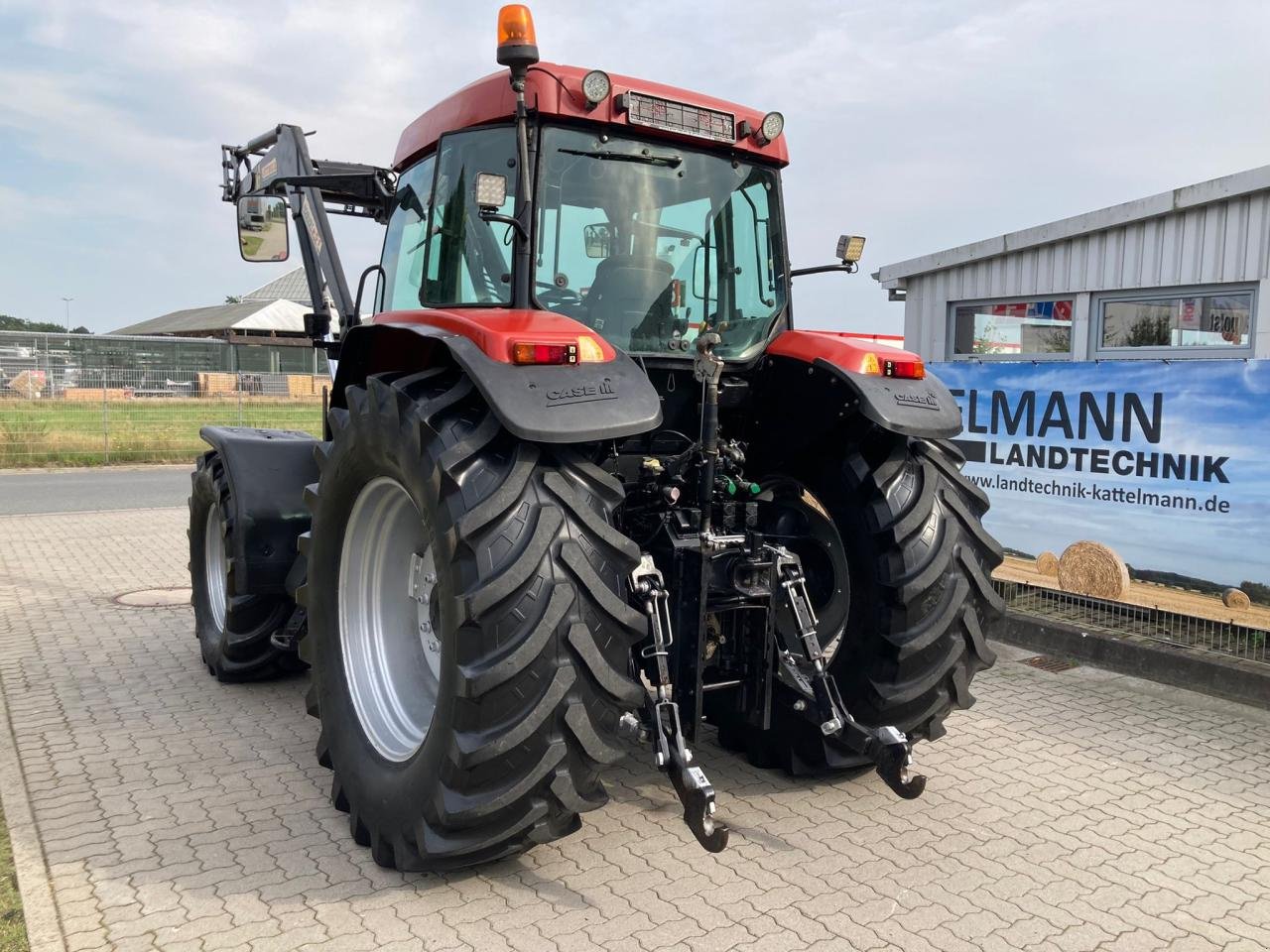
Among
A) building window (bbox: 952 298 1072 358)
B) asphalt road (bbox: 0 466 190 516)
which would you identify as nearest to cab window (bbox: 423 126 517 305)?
building window (bbox: 952 298 1072 358)

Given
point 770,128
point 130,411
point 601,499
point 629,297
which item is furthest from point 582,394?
point 130,411

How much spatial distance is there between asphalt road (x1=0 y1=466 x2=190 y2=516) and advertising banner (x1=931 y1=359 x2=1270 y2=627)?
10142 mm

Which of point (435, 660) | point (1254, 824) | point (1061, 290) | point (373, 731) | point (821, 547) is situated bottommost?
point (1254, 824)

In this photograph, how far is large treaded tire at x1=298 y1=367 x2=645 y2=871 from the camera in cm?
282

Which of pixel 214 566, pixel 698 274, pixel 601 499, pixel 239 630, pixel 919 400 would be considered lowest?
pixel 239 630

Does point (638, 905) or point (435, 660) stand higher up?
point (435, 660)

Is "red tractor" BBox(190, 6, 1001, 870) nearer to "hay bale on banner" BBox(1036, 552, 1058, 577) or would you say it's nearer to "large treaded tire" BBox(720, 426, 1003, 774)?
"large treaded tire" BBox(720, 426, 1003, 774)

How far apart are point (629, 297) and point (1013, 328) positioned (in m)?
6.92

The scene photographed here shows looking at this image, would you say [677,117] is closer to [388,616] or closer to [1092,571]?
[388,616]

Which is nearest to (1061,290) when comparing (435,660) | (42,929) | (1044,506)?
(1044,506)

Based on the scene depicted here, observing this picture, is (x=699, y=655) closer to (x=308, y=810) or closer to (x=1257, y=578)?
(x=308, y=810)

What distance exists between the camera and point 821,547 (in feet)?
13.2

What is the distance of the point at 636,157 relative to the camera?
3750 millimetres

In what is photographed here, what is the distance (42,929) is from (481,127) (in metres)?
2.96
